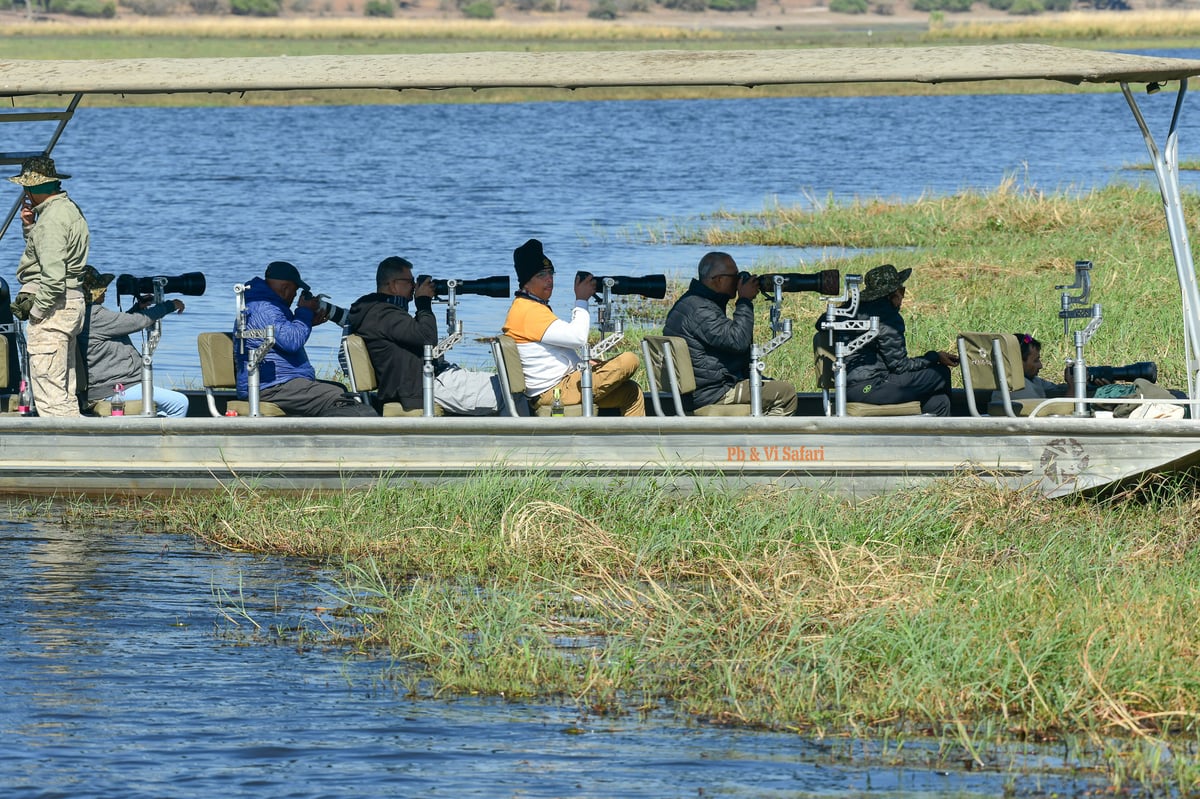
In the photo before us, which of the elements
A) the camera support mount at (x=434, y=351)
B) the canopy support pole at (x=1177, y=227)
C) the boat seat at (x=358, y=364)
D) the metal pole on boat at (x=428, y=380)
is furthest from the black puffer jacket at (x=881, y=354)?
the boat seat at (x=358, y=364)

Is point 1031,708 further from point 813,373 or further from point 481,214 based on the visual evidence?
point 481,214

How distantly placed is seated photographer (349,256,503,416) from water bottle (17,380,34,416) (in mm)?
2002

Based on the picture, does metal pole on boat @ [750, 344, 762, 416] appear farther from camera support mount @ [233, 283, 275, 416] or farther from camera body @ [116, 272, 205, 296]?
camera body @ [116, 272, 205, 296]

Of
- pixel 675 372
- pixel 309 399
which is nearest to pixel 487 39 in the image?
pixel 309 399

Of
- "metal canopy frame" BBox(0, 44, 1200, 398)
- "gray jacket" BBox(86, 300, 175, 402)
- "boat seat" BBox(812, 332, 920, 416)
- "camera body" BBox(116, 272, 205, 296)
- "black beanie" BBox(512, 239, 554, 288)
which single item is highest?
"metal canopy frame" BBox(0, 44, 1200, 398)

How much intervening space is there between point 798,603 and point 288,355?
13.2 feet

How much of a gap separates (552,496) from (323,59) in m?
2.72

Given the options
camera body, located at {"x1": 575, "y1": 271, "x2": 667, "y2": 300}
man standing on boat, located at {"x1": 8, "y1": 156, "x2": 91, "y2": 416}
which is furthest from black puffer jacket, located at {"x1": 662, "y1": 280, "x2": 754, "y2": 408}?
man standing on boat, located at {"x1": 8, "y1": 156, "x2": 91, "y2": 416}

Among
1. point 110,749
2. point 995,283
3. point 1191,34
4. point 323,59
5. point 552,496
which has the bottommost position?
point 110,749

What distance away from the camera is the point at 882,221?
76.6 feet

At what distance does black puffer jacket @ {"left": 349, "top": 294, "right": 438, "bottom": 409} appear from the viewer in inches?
414

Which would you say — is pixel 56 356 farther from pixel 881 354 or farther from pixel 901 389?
pixel 901 389

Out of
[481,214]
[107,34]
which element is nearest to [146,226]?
[481,214]

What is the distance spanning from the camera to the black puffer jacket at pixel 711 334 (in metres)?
10.2
